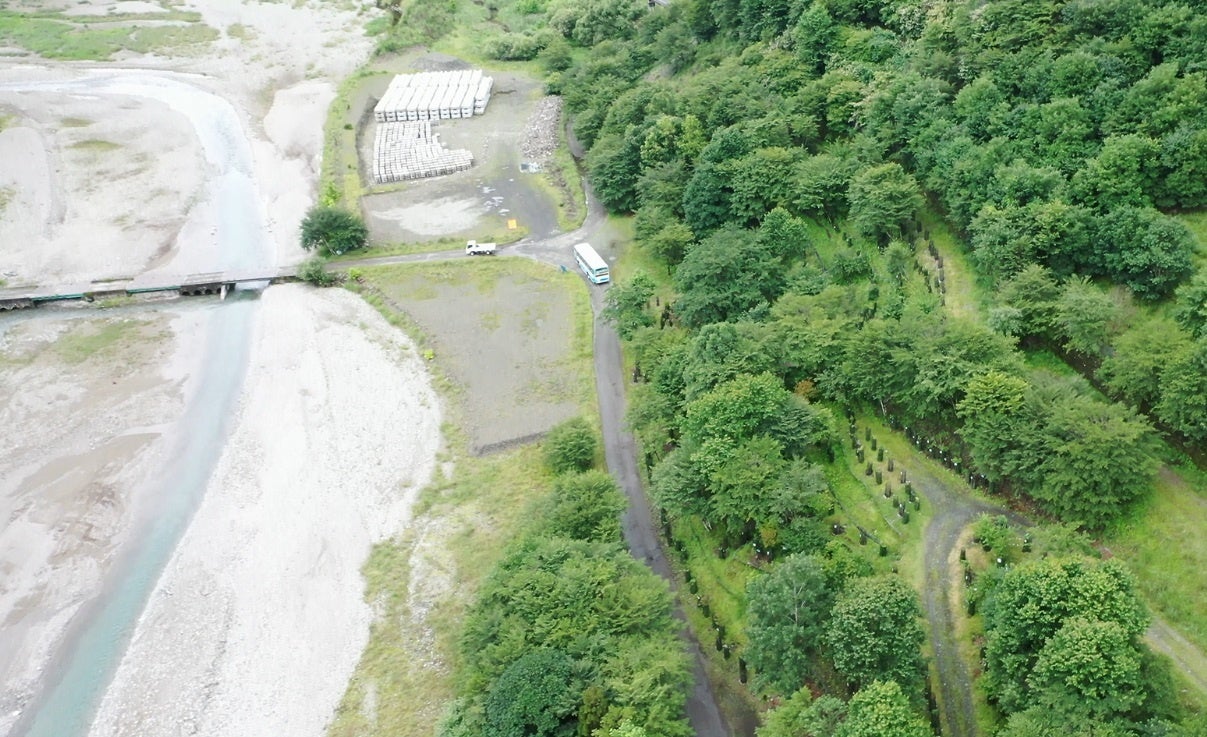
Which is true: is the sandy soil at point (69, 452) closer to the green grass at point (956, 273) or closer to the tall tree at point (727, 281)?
the tall tree at point (727, 281)

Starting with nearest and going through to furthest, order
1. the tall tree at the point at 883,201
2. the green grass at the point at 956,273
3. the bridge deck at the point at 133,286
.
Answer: the green grass at the point at 956,273
the tall tree at the point at 883,201
the bridge deck at the point at 133,286

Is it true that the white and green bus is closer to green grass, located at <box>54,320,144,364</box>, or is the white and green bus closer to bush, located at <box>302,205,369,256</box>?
bush, located at <box>302,205,369,256</box>

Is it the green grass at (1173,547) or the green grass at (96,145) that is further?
the green grass at (96,145)

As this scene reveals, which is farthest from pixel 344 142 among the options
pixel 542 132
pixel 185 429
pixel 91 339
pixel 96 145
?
pixel 185 429

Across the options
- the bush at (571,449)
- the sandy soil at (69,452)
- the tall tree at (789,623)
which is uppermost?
the tall tree at (789,623)

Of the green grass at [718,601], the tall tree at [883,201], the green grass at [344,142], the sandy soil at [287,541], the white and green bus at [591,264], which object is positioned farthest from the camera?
the green grass at [344,142]

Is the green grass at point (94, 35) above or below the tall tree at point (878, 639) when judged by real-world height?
above

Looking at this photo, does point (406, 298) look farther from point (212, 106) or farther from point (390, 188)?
point (212, 106)

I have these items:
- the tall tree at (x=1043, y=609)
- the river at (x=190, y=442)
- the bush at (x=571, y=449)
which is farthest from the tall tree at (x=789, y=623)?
the river at (x=190, y=442)

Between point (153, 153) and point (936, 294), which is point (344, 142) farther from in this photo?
point (936, 294)
